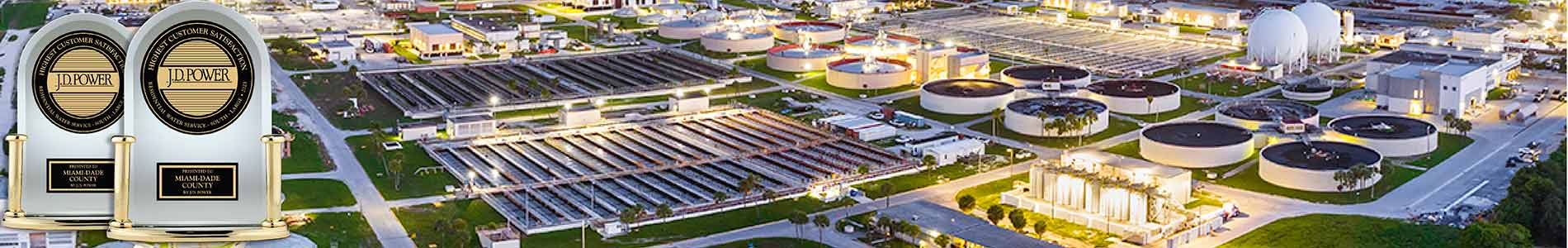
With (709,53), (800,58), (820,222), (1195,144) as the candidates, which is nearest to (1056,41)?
(709,53)

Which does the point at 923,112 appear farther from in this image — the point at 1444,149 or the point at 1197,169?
the point at 1444,149

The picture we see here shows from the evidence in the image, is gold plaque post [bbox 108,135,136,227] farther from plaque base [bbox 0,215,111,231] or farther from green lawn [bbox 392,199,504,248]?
green lawn [bbox 392,199,504,248]

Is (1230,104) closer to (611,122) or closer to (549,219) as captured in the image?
(611,122)

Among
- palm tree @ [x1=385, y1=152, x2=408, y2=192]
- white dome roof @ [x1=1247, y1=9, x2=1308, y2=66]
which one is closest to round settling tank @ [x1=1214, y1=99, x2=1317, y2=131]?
white dome roof @ [x1=1247, y1=9, x2=1308, y2=66]

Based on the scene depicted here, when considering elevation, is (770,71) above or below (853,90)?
above

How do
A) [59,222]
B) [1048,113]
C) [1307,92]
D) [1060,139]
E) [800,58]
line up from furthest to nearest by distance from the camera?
[800,58] < [1307,92] < [1048,113] < [1060,139] < [59,222]

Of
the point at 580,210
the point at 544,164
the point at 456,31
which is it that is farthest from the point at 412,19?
the point at 580,210

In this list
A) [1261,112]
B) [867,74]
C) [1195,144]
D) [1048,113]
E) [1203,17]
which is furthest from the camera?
[1203,17]
